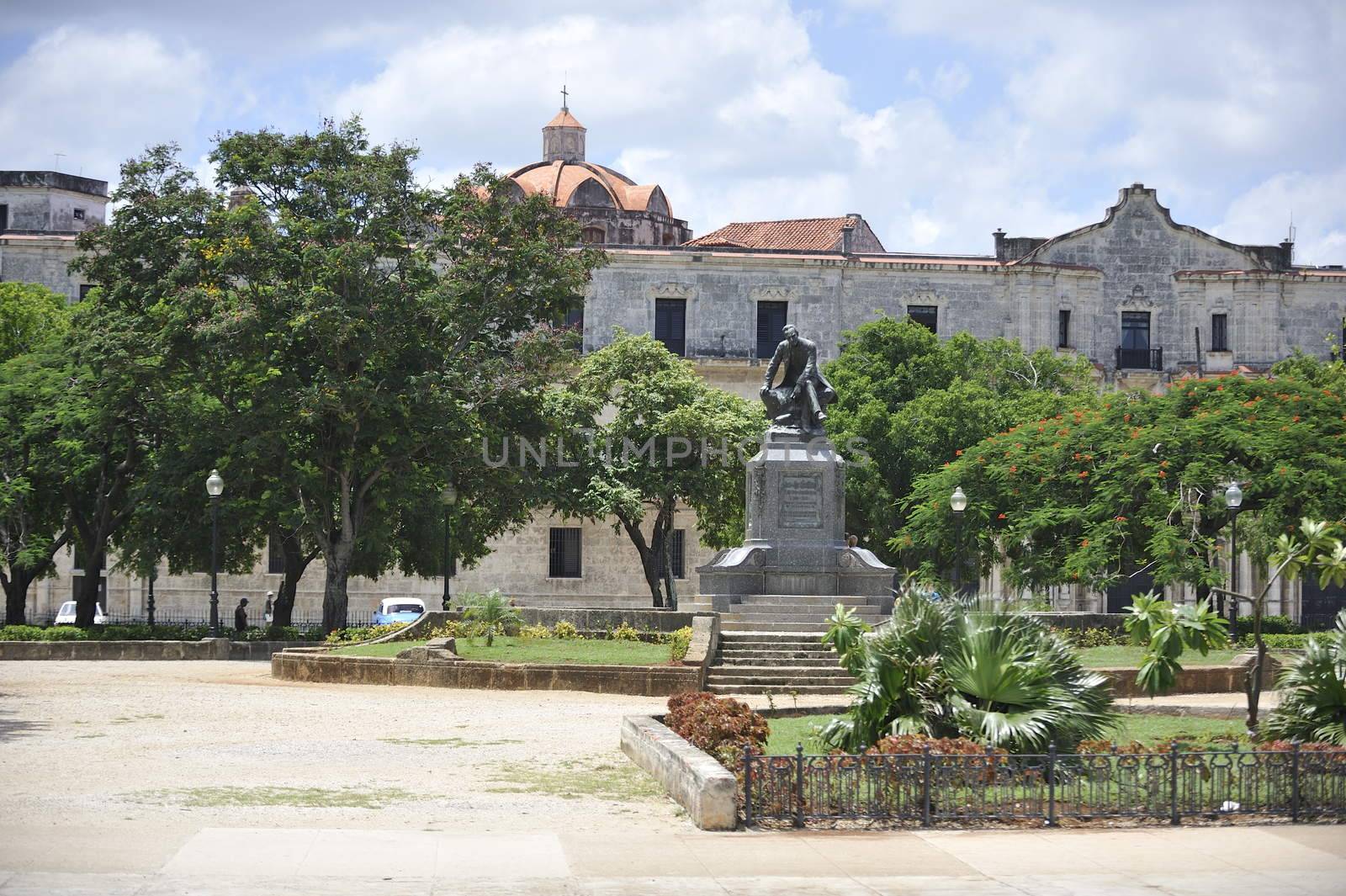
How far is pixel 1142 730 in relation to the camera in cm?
1784

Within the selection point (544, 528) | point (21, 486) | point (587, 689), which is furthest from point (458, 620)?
point (544, 528)

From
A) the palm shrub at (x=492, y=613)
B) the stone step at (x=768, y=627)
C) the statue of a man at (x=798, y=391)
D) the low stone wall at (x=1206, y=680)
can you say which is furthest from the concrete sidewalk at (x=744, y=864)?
the palm shrub at (x=492, y=613)

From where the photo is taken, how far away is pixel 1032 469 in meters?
34.0

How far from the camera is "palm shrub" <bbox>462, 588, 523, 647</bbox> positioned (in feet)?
99.0

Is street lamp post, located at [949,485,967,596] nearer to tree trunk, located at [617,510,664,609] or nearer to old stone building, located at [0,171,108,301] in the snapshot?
tree trunk, located at [617,510,664,609]

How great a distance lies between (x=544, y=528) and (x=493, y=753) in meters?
40.9

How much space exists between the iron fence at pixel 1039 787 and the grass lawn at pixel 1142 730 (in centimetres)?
153

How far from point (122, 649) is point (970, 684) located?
23.5m

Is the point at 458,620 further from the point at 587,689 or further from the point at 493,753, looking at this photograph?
the point at 493,753

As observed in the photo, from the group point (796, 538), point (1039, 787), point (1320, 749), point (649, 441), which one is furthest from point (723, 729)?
point (649, 441)

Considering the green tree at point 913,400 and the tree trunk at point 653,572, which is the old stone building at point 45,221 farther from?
the green tree at point 913,400

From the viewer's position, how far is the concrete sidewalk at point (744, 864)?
10.7 m

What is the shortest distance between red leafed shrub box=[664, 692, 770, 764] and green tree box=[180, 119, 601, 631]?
67.3 ft

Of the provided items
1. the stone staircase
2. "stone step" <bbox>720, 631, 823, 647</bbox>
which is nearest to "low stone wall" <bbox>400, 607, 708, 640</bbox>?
the stone staircase
